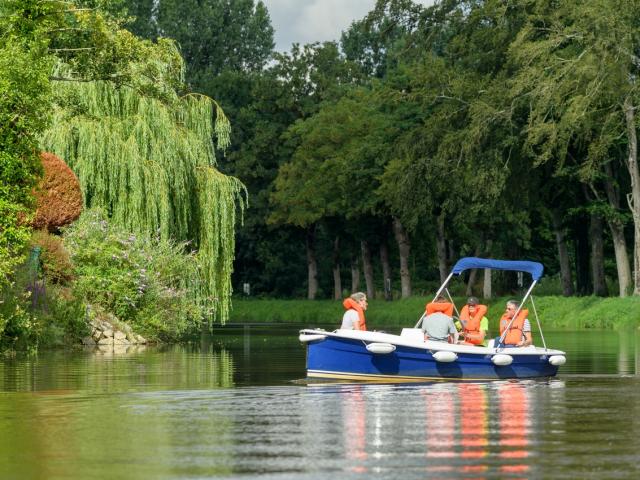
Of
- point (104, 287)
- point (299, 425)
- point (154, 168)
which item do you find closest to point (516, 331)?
point (299, 425)

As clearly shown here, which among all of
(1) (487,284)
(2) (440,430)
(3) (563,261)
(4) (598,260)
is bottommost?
(2) (440,430)

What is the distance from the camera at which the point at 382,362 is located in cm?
2652

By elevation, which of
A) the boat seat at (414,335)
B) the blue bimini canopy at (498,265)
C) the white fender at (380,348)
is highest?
the blue bimini canopy at (498,265)

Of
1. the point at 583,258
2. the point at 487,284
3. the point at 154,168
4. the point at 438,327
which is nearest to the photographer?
the point at 438,327

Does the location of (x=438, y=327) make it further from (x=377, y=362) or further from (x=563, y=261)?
(x=563, y=261)

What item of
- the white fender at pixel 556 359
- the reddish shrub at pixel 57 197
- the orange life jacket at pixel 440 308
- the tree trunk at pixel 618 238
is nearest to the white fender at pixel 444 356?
the orange life jacket at pixel 440 308

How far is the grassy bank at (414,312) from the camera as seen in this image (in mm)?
57344

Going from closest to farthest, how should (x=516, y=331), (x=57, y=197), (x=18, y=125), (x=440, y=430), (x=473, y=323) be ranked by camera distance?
(x=440, y=430) < (x=473, y=323) < (x=516, y=331) < (x=18, y=125) < (x=57, y=197)

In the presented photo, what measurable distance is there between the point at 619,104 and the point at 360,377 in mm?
31739

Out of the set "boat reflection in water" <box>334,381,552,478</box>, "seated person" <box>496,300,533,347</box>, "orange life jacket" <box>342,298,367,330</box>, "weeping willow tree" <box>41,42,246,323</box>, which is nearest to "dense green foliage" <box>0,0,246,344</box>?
"weeping willow tree" <box>41,42,246,323</box>

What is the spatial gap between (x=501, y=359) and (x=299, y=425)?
9647 millimetres

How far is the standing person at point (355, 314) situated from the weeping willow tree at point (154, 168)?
1433 cm

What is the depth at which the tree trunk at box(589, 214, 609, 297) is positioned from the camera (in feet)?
210

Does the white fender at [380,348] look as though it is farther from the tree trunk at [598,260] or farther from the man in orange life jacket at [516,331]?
the tree trunk at [598,260]
